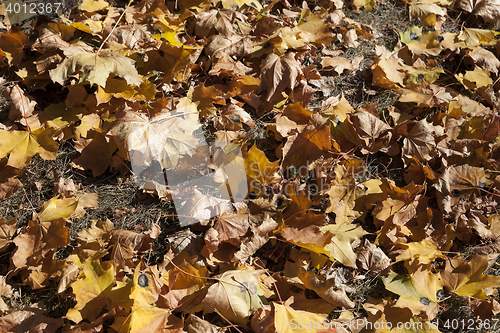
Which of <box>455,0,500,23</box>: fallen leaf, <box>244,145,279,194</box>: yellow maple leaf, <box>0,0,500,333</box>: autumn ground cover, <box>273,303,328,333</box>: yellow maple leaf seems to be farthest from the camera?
<box>455,0,500,23</box>: fallen leaf

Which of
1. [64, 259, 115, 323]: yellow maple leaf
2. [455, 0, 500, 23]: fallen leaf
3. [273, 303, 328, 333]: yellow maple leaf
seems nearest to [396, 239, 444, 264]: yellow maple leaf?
[273, 303, 328, 333]: yellow maple leaf

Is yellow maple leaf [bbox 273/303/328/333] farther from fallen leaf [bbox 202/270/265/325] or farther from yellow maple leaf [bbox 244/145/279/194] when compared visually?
yellow maple leaf [bbox 244/145/279/194]

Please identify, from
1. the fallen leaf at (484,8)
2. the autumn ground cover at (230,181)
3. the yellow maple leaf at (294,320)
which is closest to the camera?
the yellow maple leaf at (294,320)

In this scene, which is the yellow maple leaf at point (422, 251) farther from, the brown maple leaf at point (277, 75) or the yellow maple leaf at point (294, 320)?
the brown maple leaf at point (277, 75)

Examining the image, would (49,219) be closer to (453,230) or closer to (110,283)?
(110,283)

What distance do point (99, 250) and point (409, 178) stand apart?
180cm

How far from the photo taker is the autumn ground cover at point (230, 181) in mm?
1700

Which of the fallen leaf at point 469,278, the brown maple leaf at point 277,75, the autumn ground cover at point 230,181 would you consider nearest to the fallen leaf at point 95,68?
the autumn ground cover at point 230,181

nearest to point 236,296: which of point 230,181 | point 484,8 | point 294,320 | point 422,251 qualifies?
point 294,320

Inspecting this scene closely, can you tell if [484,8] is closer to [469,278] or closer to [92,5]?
[469,278]

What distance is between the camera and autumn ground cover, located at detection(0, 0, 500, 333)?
5.58 feet

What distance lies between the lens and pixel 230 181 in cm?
191

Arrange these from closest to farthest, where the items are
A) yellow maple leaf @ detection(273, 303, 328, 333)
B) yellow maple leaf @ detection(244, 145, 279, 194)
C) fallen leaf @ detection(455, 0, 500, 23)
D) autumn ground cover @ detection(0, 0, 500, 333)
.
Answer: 1. yellow maple leaf @ detection(273, 303, 328, 333)
2. autumn ground cover @ detection(0, 0, 500, 333)
3. yellow maple leaf @ detection(244, 145, 279, 194)
4. fallen leaf @ detection(455, 0, 500, 23)

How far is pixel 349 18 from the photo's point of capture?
2.75m
